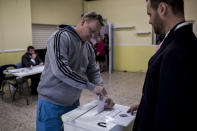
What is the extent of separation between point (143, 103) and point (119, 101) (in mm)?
3199

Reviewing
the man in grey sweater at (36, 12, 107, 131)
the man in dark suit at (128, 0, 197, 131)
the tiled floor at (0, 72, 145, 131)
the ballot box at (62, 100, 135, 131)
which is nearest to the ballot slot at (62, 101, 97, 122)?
the ballot box at (62, 100, 135, 131)

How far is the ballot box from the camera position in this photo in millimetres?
1102

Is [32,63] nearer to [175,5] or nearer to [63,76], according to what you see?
[63,76]

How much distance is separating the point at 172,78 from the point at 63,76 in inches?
30.6

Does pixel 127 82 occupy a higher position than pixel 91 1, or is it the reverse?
pixel 91 1

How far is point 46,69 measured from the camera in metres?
1.46

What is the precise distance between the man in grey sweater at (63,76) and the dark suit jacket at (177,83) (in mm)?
626

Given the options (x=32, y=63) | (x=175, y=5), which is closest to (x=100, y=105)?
(x=175, y=5)

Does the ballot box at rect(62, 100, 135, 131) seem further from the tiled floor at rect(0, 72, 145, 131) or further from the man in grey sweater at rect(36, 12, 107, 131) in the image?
the tiled floor at rect(0, 72, 145, 131)

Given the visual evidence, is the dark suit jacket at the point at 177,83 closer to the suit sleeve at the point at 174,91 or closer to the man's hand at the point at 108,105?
the suit sleeve at the point at 174,91

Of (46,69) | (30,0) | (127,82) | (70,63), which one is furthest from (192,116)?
(30,0)

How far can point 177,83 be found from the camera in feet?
2.39

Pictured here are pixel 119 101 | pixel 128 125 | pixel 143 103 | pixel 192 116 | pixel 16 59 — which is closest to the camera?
pixel 192 116

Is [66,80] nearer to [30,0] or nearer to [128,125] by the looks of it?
[128,125]
